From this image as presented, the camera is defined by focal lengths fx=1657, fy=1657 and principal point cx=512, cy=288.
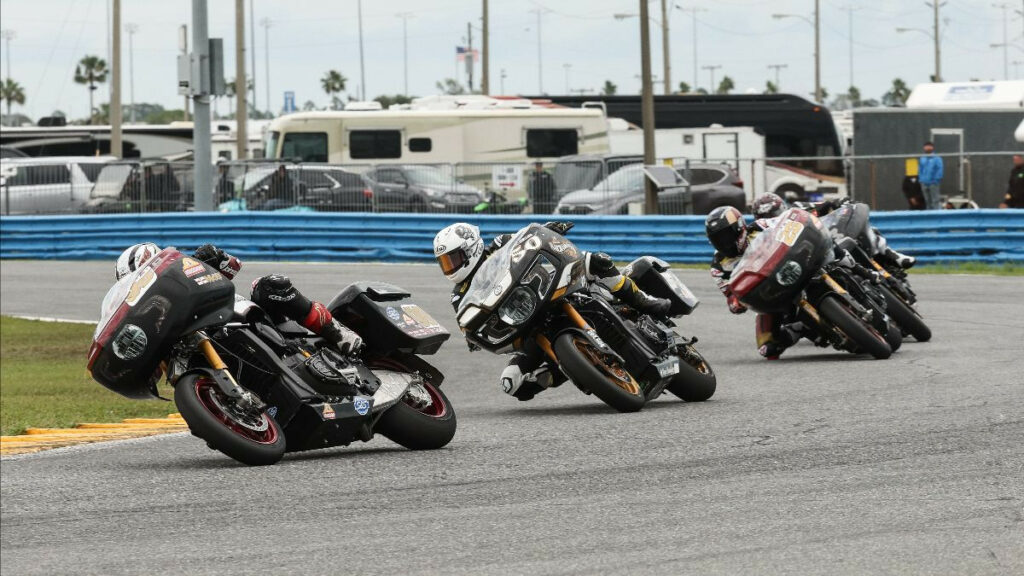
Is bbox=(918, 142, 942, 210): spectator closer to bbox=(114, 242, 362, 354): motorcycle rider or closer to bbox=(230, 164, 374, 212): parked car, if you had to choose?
bbox=(230, 164, 374, 212): parked car

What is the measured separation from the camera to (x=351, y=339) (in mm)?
8570

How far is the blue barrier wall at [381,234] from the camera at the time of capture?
73.2ft

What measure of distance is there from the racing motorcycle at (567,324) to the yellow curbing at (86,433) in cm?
235

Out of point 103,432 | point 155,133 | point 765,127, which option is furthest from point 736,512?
point 155,133

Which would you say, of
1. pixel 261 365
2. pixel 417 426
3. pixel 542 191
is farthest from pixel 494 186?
pixel 261 365

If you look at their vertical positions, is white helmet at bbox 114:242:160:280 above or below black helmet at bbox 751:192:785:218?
below

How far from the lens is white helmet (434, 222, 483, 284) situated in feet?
32.8

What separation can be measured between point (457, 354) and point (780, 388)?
4960 mm

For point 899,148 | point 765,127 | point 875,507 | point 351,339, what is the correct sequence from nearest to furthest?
point 875,507, point 351,339, point 899,148, point 765,127

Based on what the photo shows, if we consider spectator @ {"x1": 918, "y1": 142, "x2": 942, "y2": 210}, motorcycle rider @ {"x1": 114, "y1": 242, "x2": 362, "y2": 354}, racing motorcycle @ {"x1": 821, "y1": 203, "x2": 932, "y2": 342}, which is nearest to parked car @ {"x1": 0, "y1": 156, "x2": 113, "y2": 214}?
spectator @ {"x1": 918, "y1": 142, "x2": 942, "y2": 210}

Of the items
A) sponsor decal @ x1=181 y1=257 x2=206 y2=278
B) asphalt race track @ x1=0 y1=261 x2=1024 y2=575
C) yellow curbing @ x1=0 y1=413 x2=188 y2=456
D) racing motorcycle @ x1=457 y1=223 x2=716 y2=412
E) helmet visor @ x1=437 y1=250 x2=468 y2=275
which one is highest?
sponsor decal @ x1=181 y1=257 x2=206 y2=278

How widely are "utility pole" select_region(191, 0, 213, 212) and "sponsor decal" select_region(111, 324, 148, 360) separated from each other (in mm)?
16783

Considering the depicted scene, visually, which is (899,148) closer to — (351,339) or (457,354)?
(457,354)

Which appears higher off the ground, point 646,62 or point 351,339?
point 646,62
